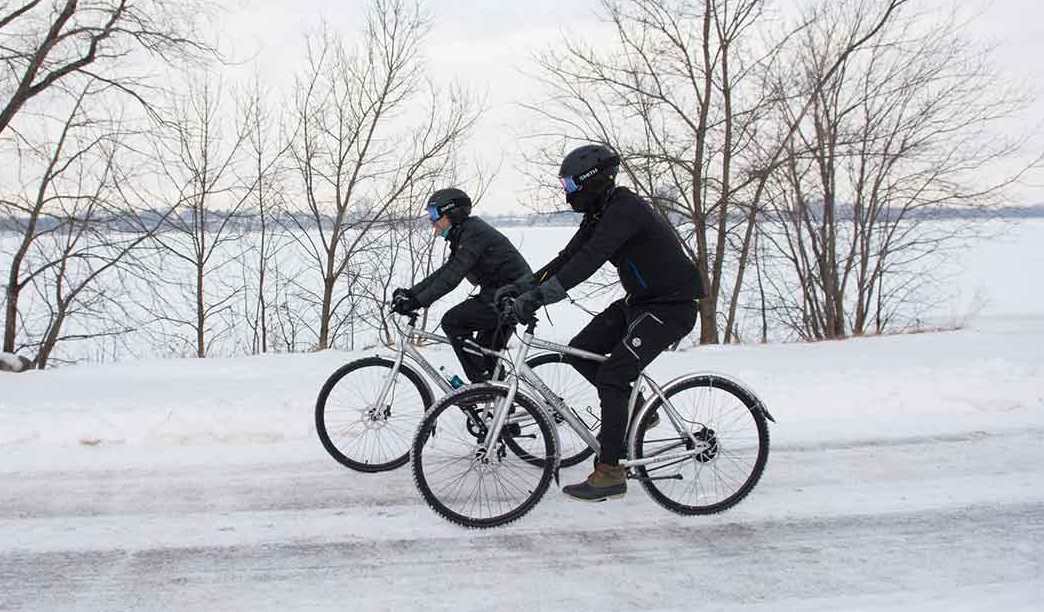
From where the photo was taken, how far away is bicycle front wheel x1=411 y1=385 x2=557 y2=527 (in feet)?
13.9

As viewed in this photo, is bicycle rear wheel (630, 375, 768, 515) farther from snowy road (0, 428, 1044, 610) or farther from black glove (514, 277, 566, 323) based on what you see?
black glove (514, 277, 566, 323)

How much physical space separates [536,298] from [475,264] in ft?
4.55

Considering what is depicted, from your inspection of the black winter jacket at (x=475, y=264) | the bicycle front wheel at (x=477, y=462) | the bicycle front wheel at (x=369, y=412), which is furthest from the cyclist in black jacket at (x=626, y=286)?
the bicycle front wheel at (x=369, y=412)

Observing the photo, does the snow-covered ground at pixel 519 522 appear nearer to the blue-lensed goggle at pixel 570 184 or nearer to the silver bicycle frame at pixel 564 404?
the silver bicycle frame at pixel 564 404

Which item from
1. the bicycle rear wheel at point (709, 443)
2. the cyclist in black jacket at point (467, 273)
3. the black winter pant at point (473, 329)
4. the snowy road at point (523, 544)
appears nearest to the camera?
the snowy road at point (523, 544)

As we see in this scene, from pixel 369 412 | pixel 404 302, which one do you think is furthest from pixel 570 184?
pixel 369 412

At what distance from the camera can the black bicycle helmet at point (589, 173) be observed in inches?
173

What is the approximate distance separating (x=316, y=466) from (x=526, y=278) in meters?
2.11

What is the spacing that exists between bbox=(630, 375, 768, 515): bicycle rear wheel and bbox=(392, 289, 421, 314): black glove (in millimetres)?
1661

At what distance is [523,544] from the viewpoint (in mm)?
4055

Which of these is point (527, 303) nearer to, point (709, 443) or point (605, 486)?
point (605, 486)

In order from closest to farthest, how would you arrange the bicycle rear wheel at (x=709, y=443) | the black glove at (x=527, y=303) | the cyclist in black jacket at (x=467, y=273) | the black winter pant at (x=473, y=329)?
1. the black glove at (x=527, y=303)
2. the bicycle rear wheel at (x=709, y=443)
3. the cyclist in black jacket at (x=467, y=273)
4. the black winter pant at (x=473, y=329)

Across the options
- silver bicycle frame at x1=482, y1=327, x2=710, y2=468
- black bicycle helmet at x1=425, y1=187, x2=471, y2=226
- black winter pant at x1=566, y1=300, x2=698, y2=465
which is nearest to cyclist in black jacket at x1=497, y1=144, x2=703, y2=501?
black winter pant at x1=566, y1=300, x2=698, y2=465

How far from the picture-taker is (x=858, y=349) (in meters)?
9.62
